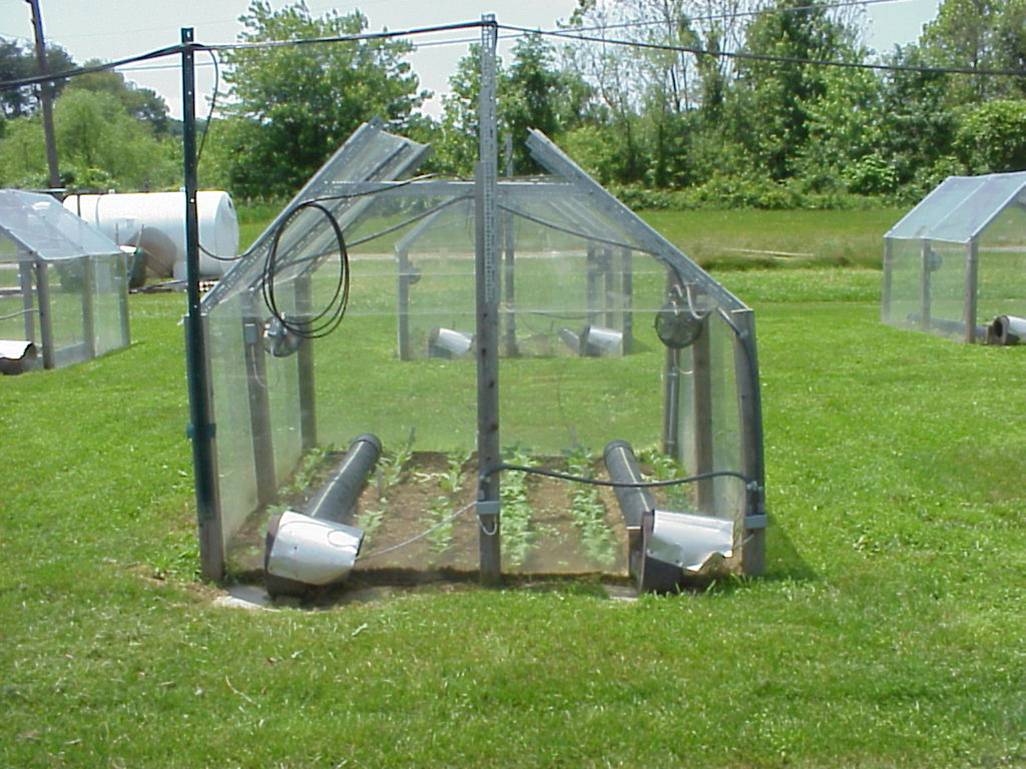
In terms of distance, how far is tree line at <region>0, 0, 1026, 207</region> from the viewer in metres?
41.6

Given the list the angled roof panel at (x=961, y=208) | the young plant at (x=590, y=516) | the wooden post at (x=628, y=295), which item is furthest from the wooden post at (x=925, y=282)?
the young plant at (x=590, y=516)

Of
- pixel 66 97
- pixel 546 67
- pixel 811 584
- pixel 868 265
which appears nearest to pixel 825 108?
pixel 546 67

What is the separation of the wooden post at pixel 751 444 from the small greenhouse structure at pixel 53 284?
1169 centimetres

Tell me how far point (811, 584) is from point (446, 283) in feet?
13.6

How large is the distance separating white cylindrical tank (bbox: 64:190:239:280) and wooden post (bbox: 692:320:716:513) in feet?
71.6

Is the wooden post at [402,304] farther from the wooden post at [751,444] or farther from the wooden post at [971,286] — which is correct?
the wooden post at [971,286]

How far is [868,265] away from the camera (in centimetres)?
2909

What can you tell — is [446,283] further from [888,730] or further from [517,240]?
[888,730]

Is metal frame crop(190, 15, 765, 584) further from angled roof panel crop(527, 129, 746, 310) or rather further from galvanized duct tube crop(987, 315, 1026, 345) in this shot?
galvanized duct tube crop(987, 315, 1026, 345)

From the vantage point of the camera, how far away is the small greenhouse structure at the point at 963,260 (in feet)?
56.8

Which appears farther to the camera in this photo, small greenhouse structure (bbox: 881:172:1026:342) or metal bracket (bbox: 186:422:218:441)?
small greenhouse structure (bbox: 881:172:1026:342)

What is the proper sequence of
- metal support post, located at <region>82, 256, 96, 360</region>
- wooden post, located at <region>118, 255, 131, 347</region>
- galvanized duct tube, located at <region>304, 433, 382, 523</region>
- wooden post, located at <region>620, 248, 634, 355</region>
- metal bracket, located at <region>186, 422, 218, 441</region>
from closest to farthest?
metal bracket, located at <region>186, 422, 218, 441</region> < galvanized duct tube, located at <region>304, 433, 382, 523</region> < wooden post, located at <region>620, 248, 634, 355</region> < metal support post, located at <region>82, 256, 96, 360</region> < wooden post, located at <region>118, 255, 131, 347</region>

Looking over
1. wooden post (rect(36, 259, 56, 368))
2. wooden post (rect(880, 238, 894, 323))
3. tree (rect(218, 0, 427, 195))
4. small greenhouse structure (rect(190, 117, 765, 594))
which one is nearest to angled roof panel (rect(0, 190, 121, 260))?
wooden post (rect(36, 259, 56, 368))

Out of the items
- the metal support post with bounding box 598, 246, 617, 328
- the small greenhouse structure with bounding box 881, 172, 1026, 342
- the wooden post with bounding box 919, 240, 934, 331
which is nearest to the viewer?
the metal support post with bounding box 598, 246, 617, 328
